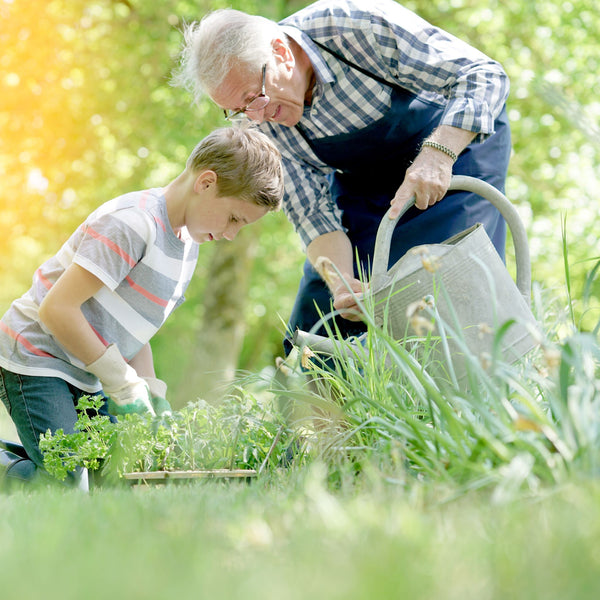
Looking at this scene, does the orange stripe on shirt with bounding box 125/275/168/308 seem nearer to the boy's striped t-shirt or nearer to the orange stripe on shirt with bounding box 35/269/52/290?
the boy's striped t-shirt

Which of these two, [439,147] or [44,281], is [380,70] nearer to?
[439,147]

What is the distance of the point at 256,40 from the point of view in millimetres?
2334

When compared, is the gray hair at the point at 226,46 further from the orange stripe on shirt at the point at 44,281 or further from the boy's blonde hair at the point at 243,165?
the orange stripe on shirt at the point at 44,281

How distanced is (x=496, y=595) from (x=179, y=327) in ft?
31.8

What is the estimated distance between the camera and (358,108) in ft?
8.40

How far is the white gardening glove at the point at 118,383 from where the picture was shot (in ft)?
7.36

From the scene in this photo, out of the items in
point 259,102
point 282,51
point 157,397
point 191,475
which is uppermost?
point 282,51

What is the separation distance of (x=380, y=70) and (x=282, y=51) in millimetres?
→ 359

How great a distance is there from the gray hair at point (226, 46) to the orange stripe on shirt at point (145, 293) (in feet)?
2.43

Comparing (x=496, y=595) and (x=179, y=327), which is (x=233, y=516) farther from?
(x=179, y=327)

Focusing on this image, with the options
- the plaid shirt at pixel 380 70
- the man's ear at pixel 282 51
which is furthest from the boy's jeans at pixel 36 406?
the man's ear at pixel 282 51

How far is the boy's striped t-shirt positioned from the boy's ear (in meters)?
0.15

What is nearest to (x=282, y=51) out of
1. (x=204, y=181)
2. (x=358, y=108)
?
(x=358, y=108)

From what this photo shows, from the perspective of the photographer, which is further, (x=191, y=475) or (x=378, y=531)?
(x=191, y=475)
